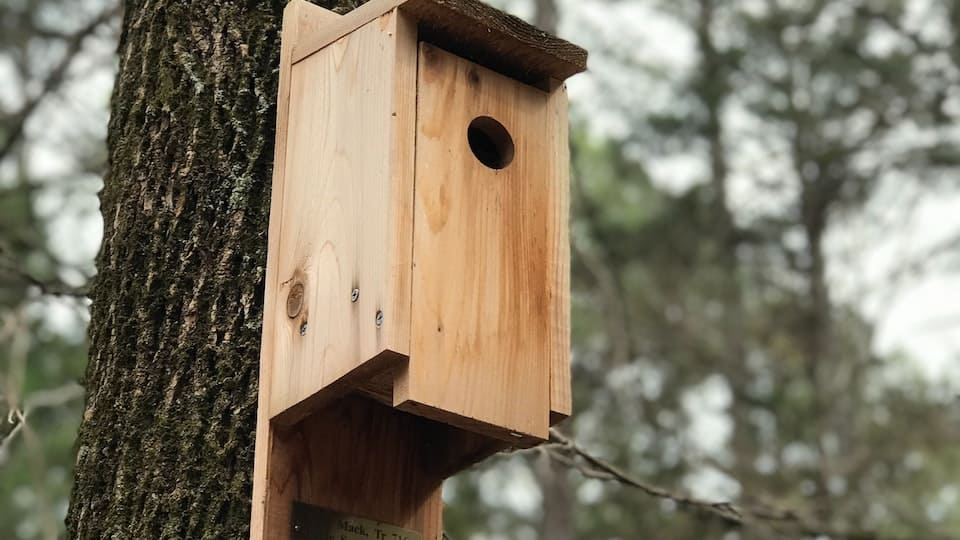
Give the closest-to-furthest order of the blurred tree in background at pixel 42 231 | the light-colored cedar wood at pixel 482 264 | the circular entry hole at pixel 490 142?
the light-colored cedar wood at pixel 482 264 < the circular entry hole at pixel 490 142 < the blurred tree in background at pixel 42 231

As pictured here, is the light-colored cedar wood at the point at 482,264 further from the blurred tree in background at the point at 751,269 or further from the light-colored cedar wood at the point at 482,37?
the blurred tree in background at the point at 751,269

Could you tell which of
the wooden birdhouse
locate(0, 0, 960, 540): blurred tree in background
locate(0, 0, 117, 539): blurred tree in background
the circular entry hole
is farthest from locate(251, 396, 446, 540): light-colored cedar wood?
locate(0, 0, 960, 540): blurred tree in background

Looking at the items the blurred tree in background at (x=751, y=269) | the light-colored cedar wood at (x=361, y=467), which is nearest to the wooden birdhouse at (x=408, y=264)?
the light-colored cedar wood at (x=361, y=467)

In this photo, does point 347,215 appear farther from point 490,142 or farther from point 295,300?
point 490,142

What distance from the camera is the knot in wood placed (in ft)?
8.11

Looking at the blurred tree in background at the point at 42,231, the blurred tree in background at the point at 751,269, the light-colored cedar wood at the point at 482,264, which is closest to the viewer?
the light-colored cedar wood at the point at 482,264

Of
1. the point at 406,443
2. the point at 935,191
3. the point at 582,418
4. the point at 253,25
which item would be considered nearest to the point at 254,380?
the point at 406,443

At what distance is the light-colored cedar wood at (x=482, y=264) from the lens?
2312 mm

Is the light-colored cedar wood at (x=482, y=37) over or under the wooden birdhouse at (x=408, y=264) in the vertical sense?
over

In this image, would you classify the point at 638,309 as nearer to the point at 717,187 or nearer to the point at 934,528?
the point at 717,187

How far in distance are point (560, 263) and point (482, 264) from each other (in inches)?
7.4

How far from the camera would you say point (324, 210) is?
2500 millimetres

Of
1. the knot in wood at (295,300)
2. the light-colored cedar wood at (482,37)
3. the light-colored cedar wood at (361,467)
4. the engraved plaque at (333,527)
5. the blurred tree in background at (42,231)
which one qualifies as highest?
the blurred tree in background at (42,231)

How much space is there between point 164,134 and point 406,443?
2.30 feet
